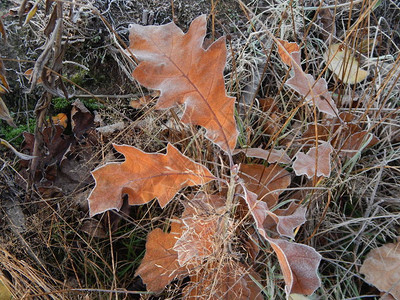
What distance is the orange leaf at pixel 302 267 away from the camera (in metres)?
0.81

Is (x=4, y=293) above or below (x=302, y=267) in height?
below

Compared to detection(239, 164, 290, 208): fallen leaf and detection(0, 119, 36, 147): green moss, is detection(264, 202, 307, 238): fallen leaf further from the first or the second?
detection(0, 119, 36, 147): green moss

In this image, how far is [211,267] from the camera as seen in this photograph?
0.99 metres

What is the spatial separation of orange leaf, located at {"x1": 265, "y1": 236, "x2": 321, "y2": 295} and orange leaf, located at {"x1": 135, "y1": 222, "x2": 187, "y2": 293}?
1.04 feet

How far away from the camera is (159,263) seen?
1062 mm

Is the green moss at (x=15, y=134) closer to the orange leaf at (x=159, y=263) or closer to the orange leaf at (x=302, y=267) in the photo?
the orange leaf at (x=159, y=263)

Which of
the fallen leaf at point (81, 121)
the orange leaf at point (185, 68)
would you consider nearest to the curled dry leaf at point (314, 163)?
the orange leaf at point (185, 68)

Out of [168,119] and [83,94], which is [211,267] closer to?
[168,119]

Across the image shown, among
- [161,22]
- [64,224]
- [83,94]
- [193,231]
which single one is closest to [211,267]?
[193,231]

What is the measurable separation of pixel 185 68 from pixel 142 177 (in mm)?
276

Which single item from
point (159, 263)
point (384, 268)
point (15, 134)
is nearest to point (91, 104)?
point (15, 134)

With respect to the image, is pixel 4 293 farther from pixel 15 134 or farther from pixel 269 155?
pixel 269 155

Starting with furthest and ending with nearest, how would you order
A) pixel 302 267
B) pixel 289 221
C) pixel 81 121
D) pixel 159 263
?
pixel 81 121
pixel 159 263
pixel 289 221
pixel 302 267

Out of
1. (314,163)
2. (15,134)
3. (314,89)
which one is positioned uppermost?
(314,89)
